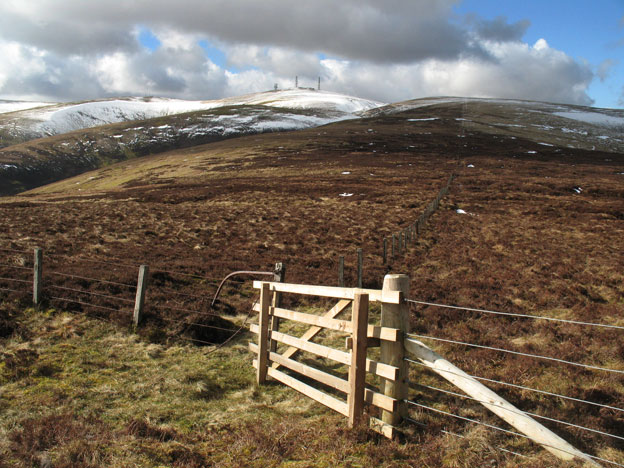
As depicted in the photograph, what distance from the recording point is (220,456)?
5336mm

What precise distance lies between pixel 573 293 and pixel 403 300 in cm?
1138

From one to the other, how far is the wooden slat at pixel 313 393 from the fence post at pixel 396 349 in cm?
74

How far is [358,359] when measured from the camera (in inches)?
223

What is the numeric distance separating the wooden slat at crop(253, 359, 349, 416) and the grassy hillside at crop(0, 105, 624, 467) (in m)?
0.21

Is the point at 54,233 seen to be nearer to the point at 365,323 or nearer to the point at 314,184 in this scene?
the point at 365,323

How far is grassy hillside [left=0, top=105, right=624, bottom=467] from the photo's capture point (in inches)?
217

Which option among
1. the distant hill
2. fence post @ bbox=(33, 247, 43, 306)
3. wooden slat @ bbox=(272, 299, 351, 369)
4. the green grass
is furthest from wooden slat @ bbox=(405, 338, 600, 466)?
the distant hill

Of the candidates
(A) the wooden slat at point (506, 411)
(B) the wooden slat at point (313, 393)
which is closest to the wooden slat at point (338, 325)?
(A) the wooden slat at point (506, 411)

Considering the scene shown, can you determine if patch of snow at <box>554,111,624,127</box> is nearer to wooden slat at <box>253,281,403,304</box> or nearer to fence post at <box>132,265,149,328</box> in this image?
fence post at <box>132,265,149,328</box>

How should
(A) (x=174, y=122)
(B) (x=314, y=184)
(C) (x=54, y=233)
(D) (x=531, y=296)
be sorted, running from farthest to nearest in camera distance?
(A) (x=174, y=122), (B) (x=314, y=184), (C) (x=54, y=233), (D) (x=531, y=296)

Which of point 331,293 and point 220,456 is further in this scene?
point 331,293

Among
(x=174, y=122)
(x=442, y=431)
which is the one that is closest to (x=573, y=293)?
(x=442, y=431)

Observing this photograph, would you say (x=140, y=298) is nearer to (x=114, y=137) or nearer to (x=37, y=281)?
(x=37, y=281)

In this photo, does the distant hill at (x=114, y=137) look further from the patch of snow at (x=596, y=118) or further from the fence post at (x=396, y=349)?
the fence post at (x=396, y=349)
